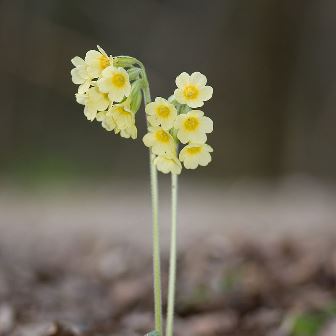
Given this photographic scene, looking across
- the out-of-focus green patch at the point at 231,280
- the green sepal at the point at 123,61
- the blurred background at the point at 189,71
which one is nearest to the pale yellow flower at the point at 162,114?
Answer: the green sepal at the point at 123,61

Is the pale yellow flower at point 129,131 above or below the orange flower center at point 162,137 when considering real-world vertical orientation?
above

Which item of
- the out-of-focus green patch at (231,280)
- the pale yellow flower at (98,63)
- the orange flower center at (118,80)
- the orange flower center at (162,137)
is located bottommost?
the orange flower center at (162,137)

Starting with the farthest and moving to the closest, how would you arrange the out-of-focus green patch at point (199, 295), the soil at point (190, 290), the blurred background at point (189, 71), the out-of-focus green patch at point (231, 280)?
the blurred background at point (189, 71)
the out-of-focus green patch at point (231, 280)
the out-of-focus green patch at point (199, 295)
the soil at point (190, 290)

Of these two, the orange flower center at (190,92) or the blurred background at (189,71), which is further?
the blurred background at (189,71)

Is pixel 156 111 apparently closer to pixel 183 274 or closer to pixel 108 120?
pixel 108 120

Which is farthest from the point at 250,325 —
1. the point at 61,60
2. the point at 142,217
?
the point at 61,60

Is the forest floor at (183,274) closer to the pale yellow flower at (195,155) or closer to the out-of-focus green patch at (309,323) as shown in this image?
the out-of-focus green patch at (309,323)

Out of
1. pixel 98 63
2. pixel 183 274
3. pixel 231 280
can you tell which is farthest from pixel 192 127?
pixel 183 274

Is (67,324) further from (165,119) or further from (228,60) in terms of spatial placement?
(228,60)
